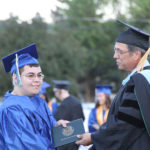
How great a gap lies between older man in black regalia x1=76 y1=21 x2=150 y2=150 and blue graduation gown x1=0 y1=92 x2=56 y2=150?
1.84ft

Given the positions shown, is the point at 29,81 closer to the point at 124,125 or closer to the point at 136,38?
the point at 124,125

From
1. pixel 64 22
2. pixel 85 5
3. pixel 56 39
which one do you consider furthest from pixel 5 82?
pixel 85 5

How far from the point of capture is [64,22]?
107 ft

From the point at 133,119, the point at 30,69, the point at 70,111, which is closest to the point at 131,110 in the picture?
the point at 133,119

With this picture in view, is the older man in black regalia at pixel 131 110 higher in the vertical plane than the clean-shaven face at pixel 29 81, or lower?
lower

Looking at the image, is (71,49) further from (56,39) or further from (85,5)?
(85,5)

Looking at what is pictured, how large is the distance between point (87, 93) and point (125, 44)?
1244 inches

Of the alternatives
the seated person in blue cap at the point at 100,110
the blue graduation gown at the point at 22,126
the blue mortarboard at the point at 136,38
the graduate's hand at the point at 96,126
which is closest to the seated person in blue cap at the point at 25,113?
the blue graduation gown at the point at 22,126

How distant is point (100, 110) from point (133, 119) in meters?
3.79

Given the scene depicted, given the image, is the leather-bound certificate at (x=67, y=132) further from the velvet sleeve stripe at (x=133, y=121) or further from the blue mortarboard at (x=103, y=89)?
the blue mortarboard at (x=103, y=89)

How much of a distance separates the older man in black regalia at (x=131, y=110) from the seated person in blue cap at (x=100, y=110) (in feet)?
10.7

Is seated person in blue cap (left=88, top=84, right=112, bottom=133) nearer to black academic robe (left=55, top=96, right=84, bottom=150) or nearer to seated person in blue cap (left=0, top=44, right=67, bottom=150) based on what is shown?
black academic robe (left=55, top=96, right=84, bottom=150)

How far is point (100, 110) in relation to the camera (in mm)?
6227

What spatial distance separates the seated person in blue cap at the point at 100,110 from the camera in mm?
6055
